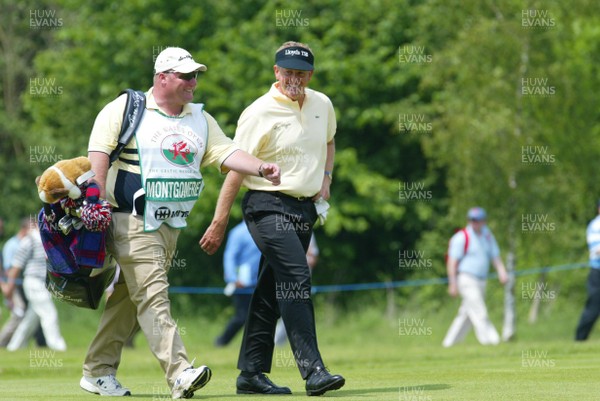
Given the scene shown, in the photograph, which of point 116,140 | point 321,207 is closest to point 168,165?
point 116,140

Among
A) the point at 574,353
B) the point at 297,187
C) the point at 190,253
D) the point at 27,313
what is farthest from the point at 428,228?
the point at 297,187

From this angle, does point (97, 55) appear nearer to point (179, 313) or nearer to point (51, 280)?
point (179, 313)

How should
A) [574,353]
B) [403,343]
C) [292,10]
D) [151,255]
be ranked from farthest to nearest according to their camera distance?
[292,10] < [403,343] < [574,353] < [151,255]

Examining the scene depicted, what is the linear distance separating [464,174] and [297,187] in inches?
524

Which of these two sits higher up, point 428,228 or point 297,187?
point 297,187

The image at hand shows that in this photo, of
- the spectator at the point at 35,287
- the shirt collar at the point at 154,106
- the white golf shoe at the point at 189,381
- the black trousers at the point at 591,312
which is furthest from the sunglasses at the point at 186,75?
the spectator at the point at 35,287

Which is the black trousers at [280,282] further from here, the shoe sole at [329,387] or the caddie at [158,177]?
the caddie at [158,177]

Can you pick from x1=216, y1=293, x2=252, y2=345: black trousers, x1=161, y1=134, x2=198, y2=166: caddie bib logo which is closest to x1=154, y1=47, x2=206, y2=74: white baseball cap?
x1=161, y1=134, x2=198, y2=166: caddie bib logo

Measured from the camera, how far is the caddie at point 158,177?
8.24m

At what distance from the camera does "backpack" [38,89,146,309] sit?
320 inches

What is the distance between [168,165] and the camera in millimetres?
8336

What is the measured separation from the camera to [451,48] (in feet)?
75.0

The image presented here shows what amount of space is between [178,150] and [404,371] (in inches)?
152

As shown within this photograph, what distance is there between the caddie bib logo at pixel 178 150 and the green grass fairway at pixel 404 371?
157 centimetres
